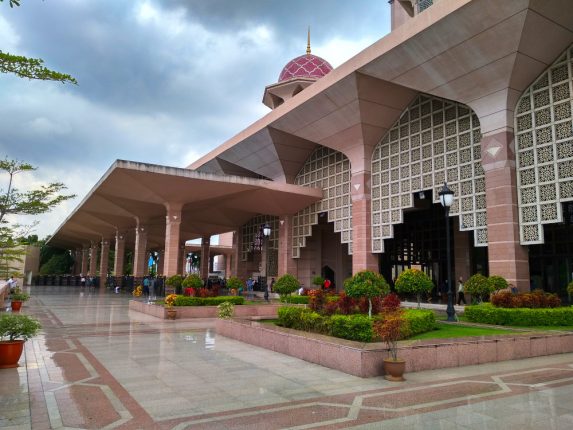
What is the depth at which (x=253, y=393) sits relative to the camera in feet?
19.0

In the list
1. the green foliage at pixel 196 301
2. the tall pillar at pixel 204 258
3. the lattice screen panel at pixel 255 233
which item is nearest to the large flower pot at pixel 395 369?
the green foliage at pixel 196 301

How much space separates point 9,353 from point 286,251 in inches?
839

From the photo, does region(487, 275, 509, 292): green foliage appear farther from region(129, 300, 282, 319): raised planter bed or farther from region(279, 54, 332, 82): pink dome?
region(279, 54, 332, 82): pink dome

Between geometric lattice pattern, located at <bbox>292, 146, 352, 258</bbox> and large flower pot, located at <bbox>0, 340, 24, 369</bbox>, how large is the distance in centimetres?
1728

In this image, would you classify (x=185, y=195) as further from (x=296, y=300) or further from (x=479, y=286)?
(x=479, y=286)

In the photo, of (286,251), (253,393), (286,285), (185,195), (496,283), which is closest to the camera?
(253,393)

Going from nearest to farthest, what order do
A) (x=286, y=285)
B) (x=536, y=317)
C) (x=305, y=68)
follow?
(x=536, y=317)
(x=286, y=285)
(x=305, y=68)

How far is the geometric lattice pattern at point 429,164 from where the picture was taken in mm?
17000

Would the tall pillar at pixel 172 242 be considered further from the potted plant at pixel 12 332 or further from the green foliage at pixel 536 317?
the green foliage at pixel 536 317

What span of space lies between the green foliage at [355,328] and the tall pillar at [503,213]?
30.2 ft

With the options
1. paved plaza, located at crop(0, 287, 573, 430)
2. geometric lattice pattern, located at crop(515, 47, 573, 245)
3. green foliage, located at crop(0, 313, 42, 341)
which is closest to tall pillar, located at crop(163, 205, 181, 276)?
paved plaza, located at crop(0, 287, 573, 430)

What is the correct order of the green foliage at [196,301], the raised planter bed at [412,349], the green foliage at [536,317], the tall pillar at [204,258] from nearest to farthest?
the raised planter bed at [412,349] → the green foliage at [536,317] → the green foliage at [196,301] → the tall pillar at [204,258]

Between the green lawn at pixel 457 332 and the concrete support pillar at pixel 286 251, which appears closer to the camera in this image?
the green lawn at pixel 457 332

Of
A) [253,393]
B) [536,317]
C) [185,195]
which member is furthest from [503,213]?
[185,195]
